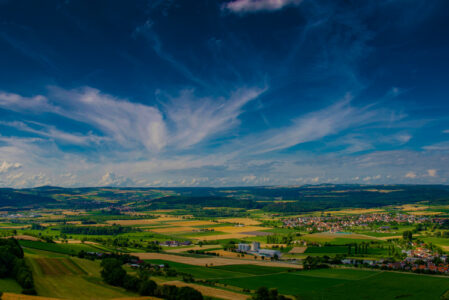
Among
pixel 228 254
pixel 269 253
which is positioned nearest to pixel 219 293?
pixel 228 254

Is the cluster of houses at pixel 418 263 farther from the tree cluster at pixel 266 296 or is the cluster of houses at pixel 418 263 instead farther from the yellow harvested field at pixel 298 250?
the tree cluster at pixel 266 296

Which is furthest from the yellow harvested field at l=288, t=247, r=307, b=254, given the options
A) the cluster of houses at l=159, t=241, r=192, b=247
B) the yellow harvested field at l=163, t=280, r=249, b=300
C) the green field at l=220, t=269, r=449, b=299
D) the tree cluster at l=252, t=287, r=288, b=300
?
the tree cluster at l=252, t=287, r=288, b=300

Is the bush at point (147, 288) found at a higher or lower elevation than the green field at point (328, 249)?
higher

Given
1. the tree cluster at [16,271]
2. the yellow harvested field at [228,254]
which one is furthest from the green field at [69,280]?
the yellow harvested field at [228,254]

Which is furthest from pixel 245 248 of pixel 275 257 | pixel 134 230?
pixel 134 230

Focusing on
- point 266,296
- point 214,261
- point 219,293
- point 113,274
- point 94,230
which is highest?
point 113,274

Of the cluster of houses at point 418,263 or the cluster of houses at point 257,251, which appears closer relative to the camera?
the cluster of houses at point 418,263

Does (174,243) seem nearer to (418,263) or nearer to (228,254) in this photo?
(228,254)

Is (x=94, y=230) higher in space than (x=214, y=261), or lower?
lower

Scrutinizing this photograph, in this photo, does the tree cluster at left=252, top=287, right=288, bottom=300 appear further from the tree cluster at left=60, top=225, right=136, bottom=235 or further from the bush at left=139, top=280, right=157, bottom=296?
the tree cluster at left=60, top=225, right=136, bottom=235
